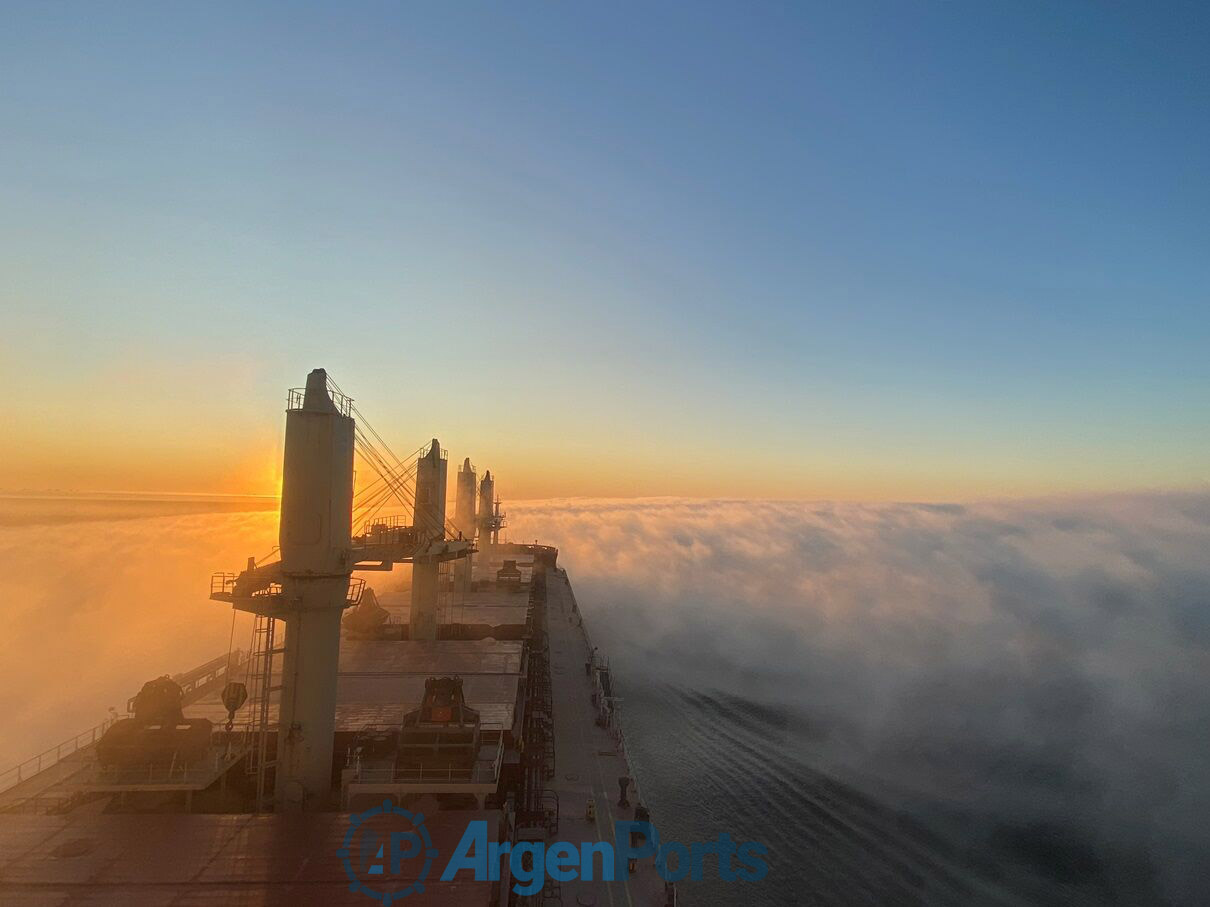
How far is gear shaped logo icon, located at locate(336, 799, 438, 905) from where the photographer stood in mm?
16984

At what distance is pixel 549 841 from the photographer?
27078mm

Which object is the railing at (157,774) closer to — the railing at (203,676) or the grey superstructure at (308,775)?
the grey superstructure at (308,775)

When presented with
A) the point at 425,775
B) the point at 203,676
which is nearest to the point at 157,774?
the point at 425,775

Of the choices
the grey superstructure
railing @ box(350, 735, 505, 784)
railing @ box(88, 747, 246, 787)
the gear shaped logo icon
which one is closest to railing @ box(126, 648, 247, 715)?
the grey superstructure

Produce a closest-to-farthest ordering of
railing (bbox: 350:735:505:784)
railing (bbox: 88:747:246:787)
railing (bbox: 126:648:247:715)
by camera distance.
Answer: railing (bbox: 88:747:246:787) < railing (bbox: 350:735:505:784) < railing (bbox: 126:648:247:715)

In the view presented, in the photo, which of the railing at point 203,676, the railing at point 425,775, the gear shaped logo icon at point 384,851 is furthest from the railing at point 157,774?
the railing at point 203,676

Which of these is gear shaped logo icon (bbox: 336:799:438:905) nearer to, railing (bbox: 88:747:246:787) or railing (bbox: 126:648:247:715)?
railing (bbox: 88:747:246:787)

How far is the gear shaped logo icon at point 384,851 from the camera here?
17.0m

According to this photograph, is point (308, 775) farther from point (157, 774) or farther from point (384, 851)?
point (384, 851)

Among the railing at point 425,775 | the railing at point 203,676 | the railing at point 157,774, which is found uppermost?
the railing at point 157,774

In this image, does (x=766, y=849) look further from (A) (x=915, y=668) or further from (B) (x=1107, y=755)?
(A) (x=915, y=668)

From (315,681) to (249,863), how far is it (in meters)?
8.04

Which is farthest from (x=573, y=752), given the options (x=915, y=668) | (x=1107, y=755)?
(x=915, y=668)

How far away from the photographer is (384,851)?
62.2 ft
